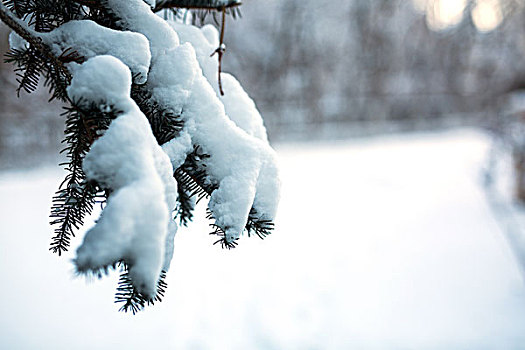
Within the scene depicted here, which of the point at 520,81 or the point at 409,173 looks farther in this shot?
the point at 520,81

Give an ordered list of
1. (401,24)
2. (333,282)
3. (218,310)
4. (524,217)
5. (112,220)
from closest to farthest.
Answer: (112,220)
(218,310)
(333,282)
(524,217)
(401,24)

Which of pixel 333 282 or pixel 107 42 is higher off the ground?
pixel 107 42

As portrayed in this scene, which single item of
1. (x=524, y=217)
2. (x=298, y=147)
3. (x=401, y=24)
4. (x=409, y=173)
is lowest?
(x=298, y=147)

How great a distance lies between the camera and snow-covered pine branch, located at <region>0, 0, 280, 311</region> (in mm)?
750

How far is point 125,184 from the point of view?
727 millimetres

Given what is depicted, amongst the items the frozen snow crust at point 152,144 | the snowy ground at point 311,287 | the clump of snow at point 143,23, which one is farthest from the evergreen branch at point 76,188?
the snowy ground at point 311,287

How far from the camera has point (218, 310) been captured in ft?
12.0

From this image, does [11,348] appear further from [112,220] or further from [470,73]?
[470,73]

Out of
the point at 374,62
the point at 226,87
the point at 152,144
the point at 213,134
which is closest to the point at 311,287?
the point at 226,87

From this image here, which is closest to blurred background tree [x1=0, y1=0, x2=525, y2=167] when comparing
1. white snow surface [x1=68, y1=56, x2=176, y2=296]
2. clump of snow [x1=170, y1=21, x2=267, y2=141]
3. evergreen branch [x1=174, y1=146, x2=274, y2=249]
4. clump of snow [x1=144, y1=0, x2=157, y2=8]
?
clump of snow [x1=170, y1=21, x2=267, y2=141]

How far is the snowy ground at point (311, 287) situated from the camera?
10.9 ft

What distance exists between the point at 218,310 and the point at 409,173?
5449mm

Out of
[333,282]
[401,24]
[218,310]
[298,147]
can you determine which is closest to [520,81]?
[401,24]

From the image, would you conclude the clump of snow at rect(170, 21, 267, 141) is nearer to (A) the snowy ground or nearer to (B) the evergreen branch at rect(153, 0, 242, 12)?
(B) the evergreen branch at rect(153, 0, 242, 12)
